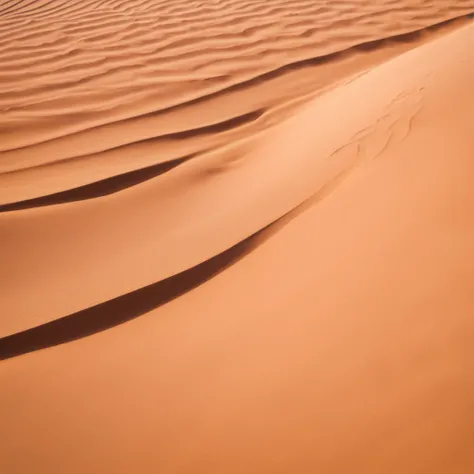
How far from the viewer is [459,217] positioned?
A: 4.13ft

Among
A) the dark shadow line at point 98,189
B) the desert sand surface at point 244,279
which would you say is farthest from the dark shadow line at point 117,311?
the dark shadow line at point 98,189

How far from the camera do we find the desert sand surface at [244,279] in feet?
2.98

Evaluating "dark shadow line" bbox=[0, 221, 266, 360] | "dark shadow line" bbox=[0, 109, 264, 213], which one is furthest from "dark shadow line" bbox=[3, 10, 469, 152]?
"dark shadow line" bbox=[0, 221, 266, 360]

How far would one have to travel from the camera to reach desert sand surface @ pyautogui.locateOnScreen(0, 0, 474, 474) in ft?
2.98

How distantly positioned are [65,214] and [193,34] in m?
2.58

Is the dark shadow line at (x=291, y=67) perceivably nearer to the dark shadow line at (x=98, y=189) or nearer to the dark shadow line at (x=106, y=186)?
the dark shadow line at (x=106, y=186)

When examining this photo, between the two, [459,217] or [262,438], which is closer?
[262,438]

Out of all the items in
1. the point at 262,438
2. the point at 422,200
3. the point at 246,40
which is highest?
the point at 246,40

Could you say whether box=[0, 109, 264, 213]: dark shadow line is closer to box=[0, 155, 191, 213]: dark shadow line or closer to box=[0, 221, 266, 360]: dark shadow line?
box=[0, 155, 191, 213]: dark shadow line

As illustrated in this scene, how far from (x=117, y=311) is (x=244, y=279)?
1.22ft

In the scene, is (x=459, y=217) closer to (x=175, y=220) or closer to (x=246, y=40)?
(x=175, y=220)

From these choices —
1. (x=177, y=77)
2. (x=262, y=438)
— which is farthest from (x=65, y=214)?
(x=177, y=77)

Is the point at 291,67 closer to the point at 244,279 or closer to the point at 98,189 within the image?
the point at 98,189

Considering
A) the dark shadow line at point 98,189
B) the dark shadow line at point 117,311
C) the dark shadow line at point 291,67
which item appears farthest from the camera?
the dark shadow line at point 291,67
